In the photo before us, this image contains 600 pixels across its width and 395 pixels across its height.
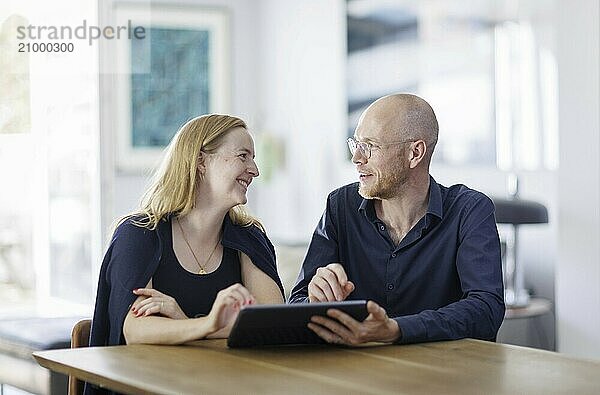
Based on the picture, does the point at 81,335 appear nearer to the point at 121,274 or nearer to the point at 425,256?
the point at 121,274

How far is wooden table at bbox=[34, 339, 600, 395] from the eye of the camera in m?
1.96

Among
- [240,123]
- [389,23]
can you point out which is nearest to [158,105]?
[389,23]

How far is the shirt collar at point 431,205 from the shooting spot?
2.85 meters

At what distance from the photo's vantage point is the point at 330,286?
2518 millimetres

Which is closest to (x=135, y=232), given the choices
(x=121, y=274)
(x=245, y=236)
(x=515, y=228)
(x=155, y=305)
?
(x=121, y=274)

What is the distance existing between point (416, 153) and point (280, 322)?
2.71 feet

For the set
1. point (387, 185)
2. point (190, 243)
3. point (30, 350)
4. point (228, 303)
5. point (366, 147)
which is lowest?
point (30, 350)

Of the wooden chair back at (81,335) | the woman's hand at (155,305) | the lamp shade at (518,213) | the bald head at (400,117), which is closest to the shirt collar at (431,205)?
the bald head at (400,117)

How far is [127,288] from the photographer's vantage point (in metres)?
2.63

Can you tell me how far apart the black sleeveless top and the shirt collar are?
43 centimetres

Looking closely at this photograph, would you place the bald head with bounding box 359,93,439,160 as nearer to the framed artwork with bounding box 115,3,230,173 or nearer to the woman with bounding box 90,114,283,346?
the woman with bounding box 90,114,283,346

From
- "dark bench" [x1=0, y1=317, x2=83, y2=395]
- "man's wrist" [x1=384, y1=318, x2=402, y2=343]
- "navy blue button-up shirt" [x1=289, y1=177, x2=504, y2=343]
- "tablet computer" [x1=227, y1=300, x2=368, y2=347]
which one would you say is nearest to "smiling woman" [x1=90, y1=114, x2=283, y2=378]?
"navy blue button-up shirt" [x1=289, y1=177, x2=504, y2=343]

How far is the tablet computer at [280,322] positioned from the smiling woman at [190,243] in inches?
11.7

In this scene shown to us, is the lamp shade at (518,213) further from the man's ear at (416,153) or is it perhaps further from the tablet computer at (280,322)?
the tablet computer at (280,322)
